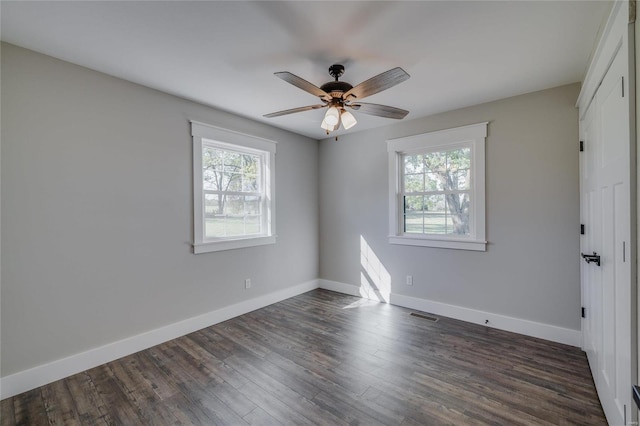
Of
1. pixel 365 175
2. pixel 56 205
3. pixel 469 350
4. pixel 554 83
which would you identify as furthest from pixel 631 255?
pixel 56 205

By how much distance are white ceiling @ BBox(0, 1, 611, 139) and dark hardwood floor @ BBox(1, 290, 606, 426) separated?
2.59m

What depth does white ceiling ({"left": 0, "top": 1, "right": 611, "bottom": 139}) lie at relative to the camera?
1.71 meters

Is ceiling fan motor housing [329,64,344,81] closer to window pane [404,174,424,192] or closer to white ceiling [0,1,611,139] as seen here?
white ceiling [0,1,611,139]

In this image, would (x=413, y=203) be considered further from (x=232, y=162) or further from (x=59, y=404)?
(x=59, y=404)

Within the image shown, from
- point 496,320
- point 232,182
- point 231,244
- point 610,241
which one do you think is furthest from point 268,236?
point 610,241

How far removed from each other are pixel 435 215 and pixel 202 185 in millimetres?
2972

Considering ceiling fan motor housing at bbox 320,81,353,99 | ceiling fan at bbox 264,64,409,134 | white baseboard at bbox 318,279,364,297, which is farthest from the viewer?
white baseboard at bbox 318,279,364,297

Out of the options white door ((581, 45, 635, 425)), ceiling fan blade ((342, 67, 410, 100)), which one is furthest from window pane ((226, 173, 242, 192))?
white door ((581, 45, 635, 425))

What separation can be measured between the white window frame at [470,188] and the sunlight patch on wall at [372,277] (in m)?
0.44

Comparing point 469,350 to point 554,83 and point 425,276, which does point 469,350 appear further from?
point 554,83

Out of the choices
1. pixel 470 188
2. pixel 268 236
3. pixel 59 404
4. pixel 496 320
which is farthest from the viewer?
pixel 268 236

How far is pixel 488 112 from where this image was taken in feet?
10.5

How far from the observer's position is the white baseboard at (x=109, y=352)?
2.08 m

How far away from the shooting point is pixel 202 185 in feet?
10.6
